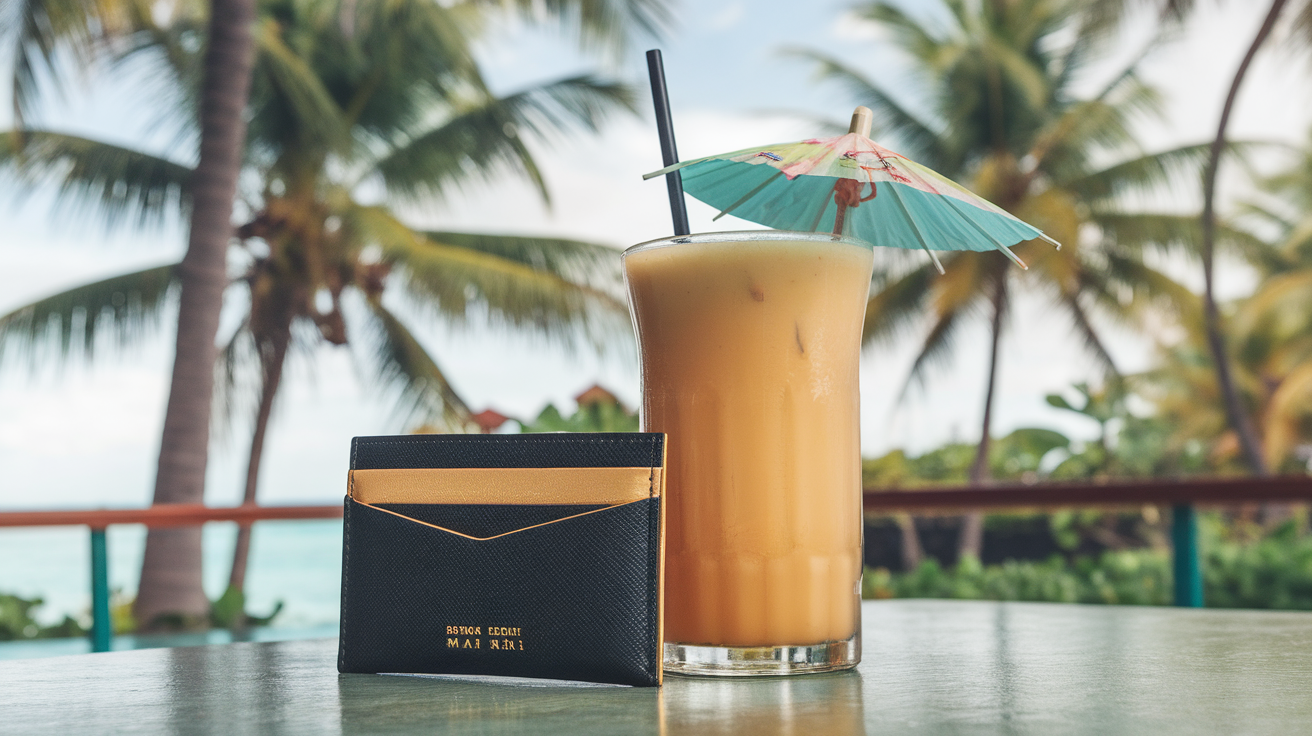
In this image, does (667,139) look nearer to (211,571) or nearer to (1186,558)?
(1186,558)

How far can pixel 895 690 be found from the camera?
21.8 inches

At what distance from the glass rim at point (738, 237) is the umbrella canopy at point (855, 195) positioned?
0.04 meters

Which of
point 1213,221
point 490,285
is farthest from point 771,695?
point 1213,221

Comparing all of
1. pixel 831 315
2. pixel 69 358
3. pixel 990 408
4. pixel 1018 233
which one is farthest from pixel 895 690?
pixel 990 408

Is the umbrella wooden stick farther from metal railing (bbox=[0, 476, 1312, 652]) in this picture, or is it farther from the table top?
metal railing (bbox=[0, 476, 1312, 652])

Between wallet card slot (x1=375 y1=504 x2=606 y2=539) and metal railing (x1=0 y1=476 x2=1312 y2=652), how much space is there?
165 cm

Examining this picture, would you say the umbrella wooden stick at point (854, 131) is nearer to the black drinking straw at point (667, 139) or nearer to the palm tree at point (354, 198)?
the black drinking straw at point (667, 139)

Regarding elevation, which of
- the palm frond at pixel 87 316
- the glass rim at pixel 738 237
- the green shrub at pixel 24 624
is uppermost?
the palm frond at pixel 87 316

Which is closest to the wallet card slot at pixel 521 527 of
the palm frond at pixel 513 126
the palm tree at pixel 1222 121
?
the palm frond at pixel 513 126

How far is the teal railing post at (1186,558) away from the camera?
194 centimetres

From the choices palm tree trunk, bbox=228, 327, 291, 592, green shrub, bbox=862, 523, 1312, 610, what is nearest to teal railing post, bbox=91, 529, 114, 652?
green shrub, bbox=862, 523, 1312, 610

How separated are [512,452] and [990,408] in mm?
10964

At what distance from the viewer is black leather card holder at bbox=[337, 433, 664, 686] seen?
1.88 ft

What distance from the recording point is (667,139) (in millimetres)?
733
